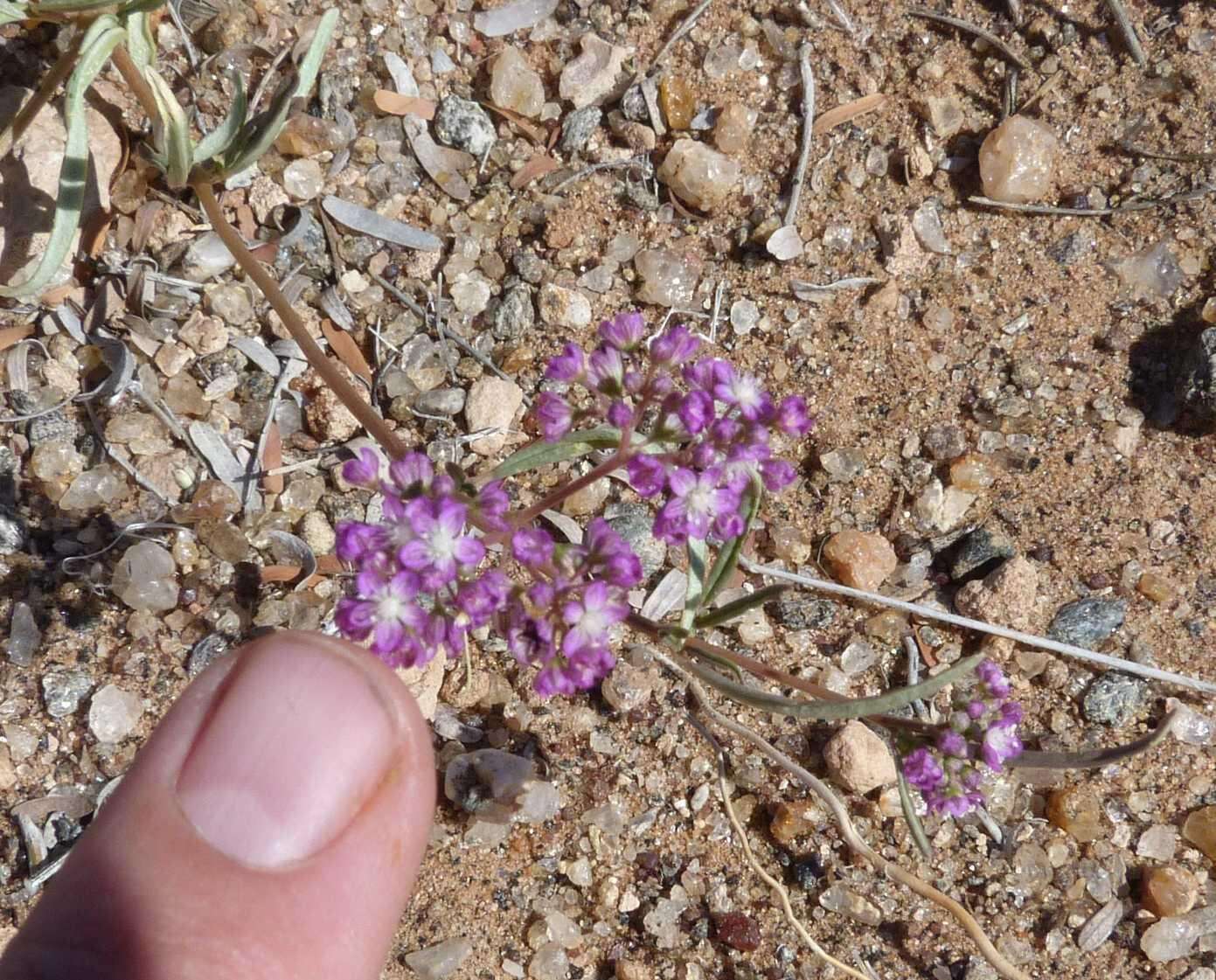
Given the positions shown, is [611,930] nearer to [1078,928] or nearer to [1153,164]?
[1078,928]

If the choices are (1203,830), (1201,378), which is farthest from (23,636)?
(1201,378)

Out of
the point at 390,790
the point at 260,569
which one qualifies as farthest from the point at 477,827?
the point at 260,569

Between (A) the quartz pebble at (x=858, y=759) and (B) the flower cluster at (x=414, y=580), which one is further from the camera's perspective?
(A) the quartz pebble at (x=858, y=759)

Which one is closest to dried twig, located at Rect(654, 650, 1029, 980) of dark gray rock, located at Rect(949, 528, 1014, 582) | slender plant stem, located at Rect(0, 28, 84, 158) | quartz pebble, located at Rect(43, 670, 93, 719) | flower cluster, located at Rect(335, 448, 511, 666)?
dark gray rock, located at Rect(949, 528, 1014, 582)

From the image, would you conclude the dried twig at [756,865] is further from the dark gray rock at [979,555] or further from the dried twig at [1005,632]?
the dark gray rock at [979,555]

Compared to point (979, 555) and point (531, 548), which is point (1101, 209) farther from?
point (531, 548)

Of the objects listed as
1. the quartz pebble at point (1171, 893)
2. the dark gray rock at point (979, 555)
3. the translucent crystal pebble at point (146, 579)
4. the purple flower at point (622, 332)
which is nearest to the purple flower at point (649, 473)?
the purple flower at point (622, 332)
